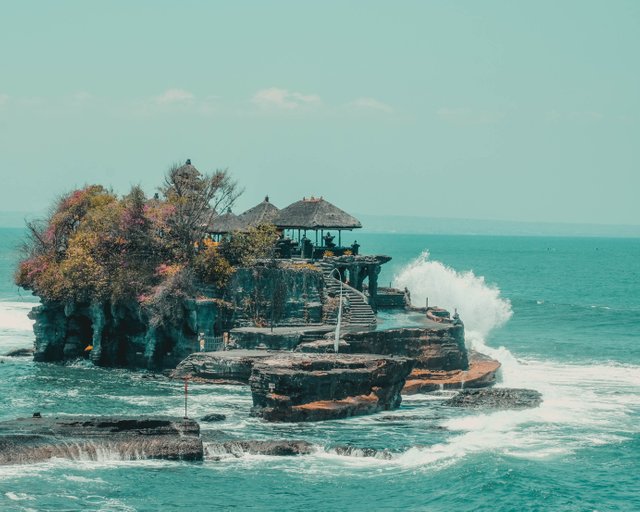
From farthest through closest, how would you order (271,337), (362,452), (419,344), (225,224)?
(225,224), (419,344), (271,337), (362,452)

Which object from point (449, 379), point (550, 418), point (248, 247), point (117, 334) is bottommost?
point (550, 418)

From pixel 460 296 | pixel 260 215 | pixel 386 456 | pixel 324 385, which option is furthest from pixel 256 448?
pixel 460 296

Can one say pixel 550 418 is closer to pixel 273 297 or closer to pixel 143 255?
pixel 273 297

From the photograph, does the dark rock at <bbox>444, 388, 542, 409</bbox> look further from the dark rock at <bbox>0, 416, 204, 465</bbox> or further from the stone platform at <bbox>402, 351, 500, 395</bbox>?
the dark rock at <bbox>0, 416, 204, 465</bbox>

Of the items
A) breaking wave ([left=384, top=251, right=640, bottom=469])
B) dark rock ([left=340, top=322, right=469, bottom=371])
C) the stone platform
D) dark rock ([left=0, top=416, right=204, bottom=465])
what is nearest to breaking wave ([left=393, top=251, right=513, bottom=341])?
breaking wave ([left=384, top=251, right=640, bottom=469])

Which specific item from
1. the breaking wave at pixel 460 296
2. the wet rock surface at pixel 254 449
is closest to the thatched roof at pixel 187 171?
the wet rock surface at pixel 254 449

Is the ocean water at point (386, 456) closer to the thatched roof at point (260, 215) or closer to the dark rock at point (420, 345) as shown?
the dark rock at point (420, 345)
